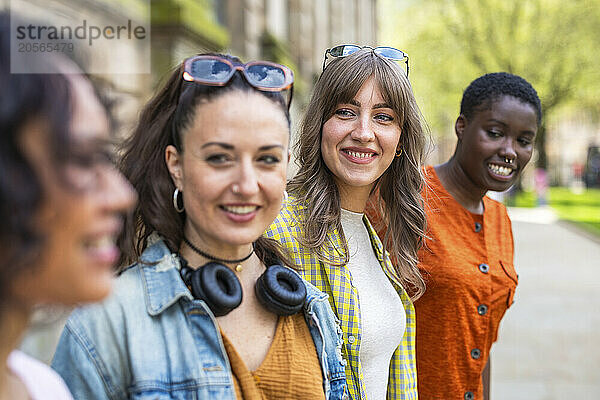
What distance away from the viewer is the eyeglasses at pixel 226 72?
5.45 ft

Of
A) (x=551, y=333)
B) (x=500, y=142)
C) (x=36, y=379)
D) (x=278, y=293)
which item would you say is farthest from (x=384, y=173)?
(x=551, y=333)

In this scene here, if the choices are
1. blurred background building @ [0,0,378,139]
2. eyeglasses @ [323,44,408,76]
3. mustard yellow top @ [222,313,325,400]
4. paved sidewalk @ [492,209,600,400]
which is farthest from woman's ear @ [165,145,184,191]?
paved sidewalk @ [492,209,600,400]

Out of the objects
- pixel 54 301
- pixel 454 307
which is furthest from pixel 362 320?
pixel 54 301

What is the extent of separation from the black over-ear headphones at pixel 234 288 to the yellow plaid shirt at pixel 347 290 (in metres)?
0.47

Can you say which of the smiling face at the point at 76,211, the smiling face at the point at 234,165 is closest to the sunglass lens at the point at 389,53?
the smiling face at the point at 234,165

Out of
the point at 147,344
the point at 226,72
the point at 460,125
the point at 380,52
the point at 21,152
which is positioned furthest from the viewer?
the point at 460,125

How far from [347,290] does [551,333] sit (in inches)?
250

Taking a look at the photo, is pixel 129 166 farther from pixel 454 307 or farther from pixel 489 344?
pixel 489 344

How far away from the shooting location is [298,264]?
236 cm

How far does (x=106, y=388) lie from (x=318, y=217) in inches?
45.9

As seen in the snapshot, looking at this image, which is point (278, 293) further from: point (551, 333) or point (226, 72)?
point (551, 333)

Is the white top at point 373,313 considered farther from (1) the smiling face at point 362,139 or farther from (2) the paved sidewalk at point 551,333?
(2) the paved sidewalk at point 551,333

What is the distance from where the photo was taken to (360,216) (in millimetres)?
2691

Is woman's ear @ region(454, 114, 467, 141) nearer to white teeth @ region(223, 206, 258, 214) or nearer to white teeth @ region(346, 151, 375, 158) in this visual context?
white teeth @ region(346, 151, 375, 158)
